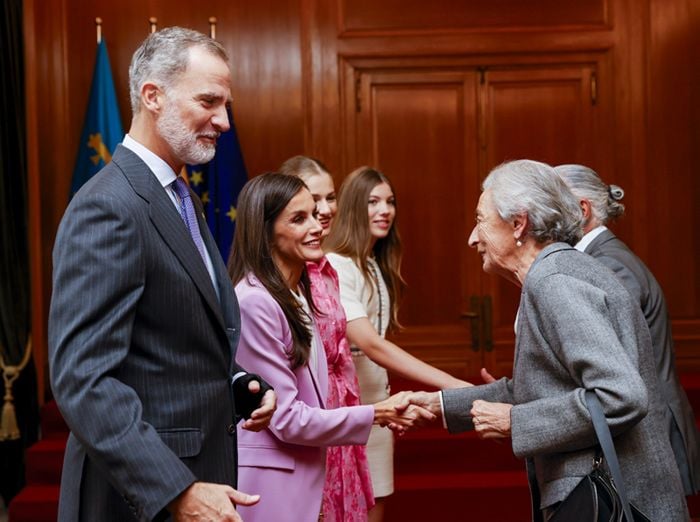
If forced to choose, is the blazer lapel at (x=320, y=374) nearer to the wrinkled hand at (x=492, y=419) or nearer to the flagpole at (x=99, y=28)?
the wrinkled hand at (x=492, y=419)

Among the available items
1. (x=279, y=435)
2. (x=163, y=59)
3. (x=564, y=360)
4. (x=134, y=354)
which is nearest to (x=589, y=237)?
(x=564, y=360)

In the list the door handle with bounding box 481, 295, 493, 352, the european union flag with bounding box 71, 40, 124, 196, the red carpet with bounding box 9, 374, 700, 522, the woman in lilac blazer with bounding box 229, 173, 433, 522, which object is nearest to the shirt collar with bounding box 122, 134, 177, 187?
the woman in lilac blazer with bounding box 229, 173, 433, 522

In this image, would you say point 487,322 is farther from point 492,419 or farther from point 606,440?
point 606,440

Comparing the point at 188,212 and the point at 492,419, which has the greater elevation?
the point at 188,212

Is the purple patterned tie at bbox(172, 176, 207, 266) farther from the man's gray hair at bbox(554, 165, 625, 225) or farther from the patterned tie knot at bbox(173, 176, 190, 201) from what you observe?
the man's gray hair at bbox(554, 165, 625, 225)

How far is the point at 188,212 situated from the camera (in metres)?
2.22

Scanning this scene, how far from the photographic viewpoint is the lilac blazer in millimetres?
2617

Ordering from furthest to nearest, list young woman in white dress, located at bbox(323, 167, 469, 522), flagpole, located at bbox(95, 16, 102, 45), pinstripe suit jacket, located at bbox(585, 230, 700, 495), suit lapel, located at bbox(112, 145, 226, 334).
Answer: flagpole, located at bbox(95, 16, 102, 45) < young woman in white dress, located at bbox(323, 167, 469, 522) < pinstripe suit jacket, located at bbox(585, 230, 700, 495) < suit lapel, located at bbox(112, 145, 226, 334)

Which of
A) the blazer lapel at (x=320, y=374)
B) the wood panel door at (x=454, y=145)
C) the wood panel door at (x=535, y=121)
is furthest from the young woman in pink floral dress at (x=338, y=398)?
the wood panel door at (x=535, y=121)

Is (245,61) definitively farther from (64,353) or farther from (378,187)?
(64,353)

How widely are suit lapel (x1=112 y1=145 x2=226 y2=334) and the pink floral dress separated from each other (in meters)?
1.02

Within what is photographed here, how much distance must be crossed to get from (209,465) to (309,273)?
130cm

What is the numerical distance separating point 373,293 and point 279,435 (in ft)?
4.61

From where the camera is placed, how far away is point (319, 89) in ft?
22.6
